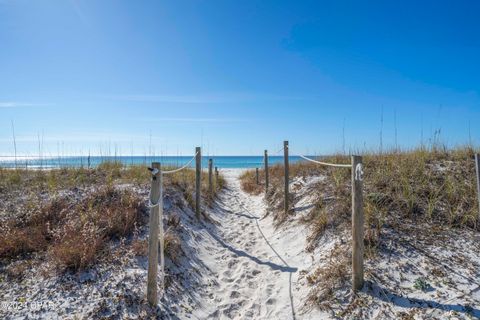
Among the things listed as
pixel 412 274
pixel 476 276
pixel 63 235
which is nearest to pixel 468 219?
pixel 476 276

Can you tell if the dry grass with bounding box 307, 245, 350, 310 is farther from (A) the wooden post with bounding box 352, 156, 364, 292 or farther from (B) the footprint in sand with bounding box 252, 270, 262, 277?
(B) the footprint in sand with bounding box 252, 270, 262, 277

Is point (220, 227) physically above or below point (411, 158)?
below

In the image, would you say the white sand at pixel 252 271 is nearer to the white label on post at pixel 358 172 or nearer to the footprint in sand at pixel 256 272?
the footprint in sand at pixel 256 272

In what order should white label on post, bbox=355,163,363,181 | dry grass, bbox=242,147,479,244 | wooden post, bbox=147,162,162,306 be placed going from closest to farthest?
wooden post, bbox=147,162,162,306, white label on post, bbox=355,163,363,181, dry grass, bbox=242,147,479,244

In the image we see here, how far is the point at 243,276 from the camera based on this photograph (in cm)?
478

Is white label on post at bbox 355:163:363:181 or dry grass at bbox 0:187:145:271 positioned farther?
dry grass at bbox 0:187:145:271

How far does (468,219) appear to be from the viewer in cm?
467

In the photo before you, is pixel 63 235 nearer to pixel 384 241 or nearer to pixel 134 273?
pixel 134 273

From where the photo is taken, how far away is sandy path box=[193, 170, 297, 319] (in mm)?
3816

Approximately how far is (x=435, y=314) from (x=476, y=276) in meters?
1.05

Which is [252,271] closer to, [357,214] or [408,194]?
[357,214]

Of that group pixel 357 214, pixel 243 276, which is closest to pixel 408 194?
pixel 357 214

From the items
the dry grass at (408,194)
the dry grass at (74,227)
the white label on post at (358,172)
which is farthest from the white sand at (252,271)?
the white label on post at (358,172)

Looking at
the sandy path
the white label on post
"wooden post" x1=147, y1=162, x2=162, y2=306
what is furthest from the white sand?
the white label on post
